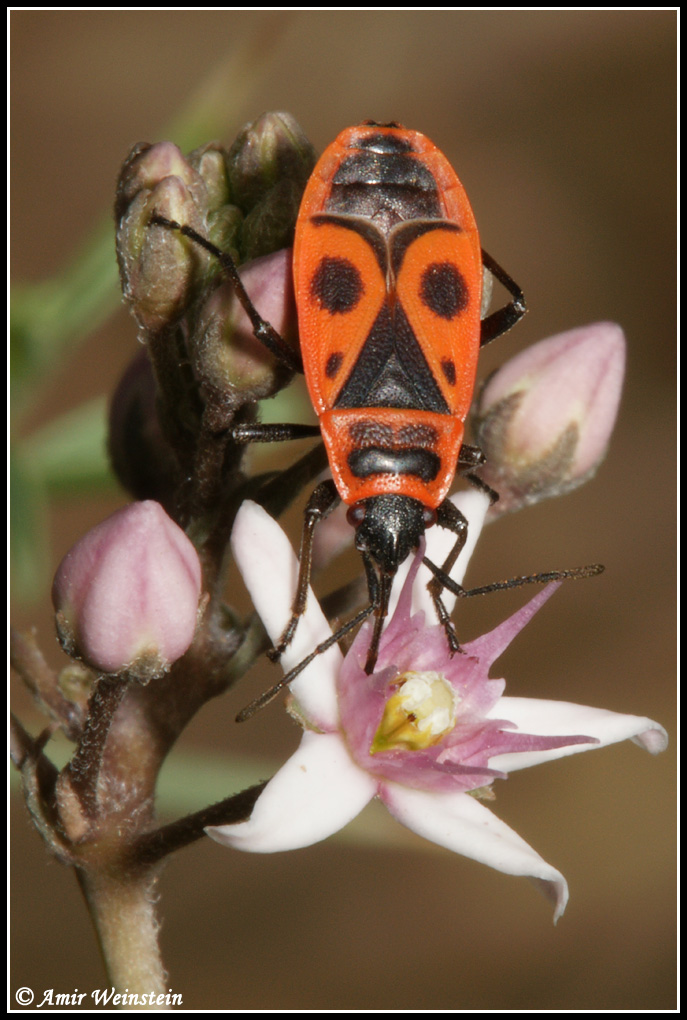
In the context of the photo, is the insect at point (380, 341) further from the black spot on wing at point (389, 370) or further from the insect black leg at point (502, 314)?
the insect black leg at point (502, 314)

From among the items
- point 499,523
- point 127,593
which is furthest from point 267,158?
point 499,523

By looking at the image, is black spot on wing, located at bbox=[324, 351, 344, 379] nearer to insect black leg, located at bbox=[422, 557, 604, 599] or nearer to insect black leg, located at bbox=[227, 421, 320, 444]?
insect black leg, located at bbox=[227, 421, 320, 444]

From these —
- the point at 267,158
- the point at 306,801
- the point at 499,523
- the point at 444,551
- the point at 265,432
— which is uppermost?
the point at 267,158

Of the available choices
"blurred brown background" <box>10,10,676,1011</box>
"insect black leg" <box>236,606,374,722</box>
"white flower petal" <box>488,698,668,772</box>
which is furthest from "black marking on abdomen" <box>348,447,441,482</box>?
"blurred brown background" <box>10,10,676,1011</box>

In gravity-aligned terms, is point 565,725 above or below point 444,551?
below

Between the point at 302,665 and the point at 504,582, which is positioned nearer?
the point at 302,665

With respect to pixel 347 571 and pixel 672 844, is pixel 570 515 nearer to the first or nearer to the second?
pixel 347 571

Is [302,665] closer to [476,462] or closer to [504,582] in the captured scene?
[504,582]
